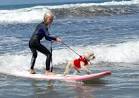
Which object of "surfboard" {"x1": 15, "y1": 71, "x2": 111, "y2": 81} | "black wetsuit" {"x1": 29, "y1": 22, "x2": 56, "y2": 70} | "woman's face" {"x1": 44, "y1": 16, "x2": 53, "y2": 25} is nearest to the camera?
"surfboard" {"x1": 15, "y1": 71, "x2": 111, "y2": 81}

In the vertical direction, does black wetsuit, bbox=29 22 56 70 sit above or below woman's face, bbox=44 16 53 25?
below

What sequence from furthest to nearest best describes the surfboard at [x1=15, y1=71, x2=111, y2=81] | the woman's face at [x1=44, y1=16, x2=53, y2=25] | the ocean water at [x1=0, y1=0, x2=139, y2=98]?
the woman's face at [x1=44, y1=16, x2=53, y2=25] < the surfboard at [x1=15, y1=71, x2=111, y2=81] < the ocean water at [x1=0, y1=0, x2=139, y2=98]

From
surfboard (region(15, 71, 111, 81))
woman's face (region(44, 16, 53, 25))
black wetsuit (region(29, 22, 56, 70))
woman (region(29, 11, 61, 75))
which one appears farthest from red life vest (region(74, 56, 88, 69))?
woman's face (region(44, 16, 53, 25))

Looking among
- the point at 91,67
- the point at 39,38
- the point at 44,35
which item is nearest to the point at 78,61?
the point at 44,35

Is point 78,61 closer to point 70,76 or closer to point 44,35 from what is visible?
point 70,76

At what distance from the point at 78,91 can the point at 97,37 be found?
11122 millimetres

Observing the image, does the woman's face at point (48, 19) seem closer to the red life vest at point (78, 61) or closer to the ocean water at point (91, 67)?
the red life vest at point (78, 61)

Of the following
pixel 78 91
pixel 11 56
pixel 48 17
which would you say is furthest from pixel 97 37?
pixel 78 91

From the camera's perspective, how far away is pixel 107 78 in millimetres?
12148

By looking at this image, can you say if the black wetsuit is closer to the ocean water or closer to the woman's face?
the woman's face

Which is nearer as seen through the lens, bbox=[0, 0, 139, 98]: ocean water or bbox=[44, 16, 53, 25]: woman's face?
bbox=[0, 0, 139, 98]: ocean water

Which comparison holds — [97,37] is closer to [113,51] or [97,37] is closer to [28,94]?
[113,51]

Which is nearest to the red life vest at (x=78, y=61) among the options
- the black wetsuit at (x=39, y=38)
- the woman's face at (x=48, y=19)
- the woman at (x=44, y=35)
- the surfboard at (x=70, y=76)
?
the surfboard at (x=70, y=76)

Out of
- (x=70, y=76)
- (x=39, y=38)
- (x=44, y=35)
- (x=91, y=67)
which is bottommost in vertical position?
(x=91, y=67)
